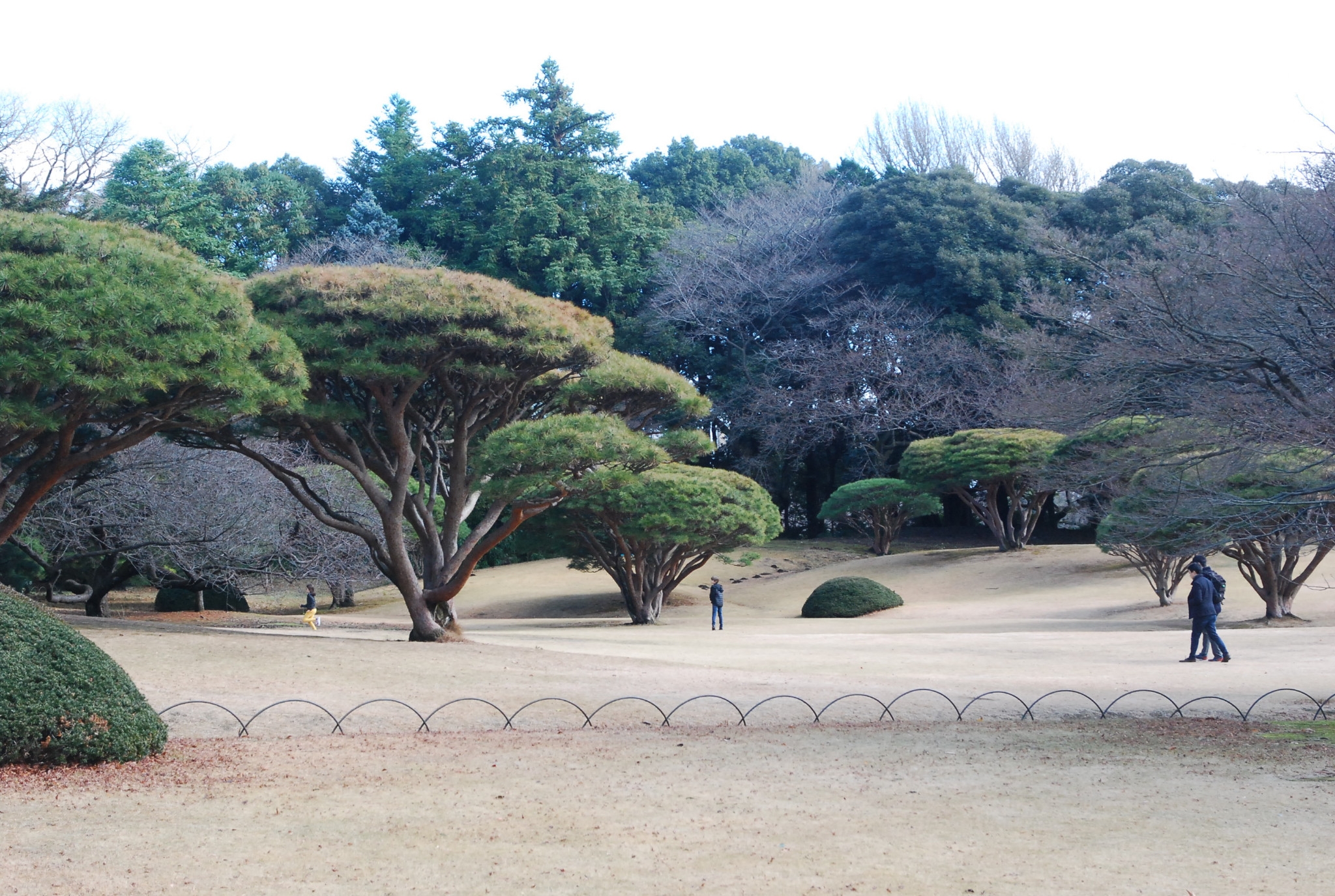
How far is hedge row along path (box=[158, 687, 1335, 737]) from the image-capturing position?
30.4ft

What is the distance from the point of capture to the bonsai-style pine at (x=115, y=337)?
456 inches

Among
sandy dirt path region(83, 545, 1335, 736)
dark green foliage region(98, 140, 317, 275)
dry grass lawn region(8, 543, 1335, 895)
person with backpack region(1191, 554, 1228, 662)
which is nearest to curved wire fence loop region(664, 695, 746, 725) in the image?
dry grass lawn region(8, 543, 1335, 895)

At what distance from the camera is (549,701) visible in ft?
34.8

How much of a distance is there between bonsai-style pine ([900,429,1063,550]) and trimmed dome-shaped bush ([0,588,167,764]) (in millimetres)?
25748

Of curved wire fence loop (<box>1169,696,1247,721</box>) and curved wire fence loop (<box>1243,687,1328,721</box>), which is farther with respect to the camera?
curved wire fence loop (<box>1169,696,1247,721</box>)

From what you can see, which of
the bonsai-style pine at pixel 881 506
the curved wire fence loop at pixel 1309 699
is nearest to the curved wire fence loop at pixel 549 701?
the curved wire fence loop at pixel 1309 699

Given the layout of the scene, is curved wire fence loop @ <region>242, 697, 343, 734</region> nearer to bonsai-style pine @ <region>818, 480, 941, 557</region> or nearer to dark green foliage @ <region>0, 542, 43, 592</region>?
dark green foliage @ <region>0, 542, 43, 592</region>

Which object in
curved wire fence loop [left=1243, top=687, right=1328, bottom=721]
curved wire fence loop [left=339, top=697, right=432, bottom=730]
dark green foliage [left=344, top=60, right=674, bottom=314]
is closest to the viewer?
curved wire fence loop [left=339, top=697, right=432, bottom=730]

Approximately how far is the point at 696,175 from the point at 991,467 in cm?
2772

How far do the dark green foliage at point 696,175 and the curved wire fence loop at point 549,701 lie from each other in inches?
1706

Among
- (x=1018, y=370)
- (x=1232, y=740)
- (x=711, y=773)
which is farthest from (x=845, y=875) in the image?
(x=1018, y=370)

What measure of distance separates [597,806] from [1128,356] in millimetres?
6845

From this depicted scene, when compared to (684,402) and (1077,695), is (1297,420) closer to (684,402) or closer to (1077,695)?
(1077,695)

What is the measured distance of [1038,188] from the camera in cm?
4256
